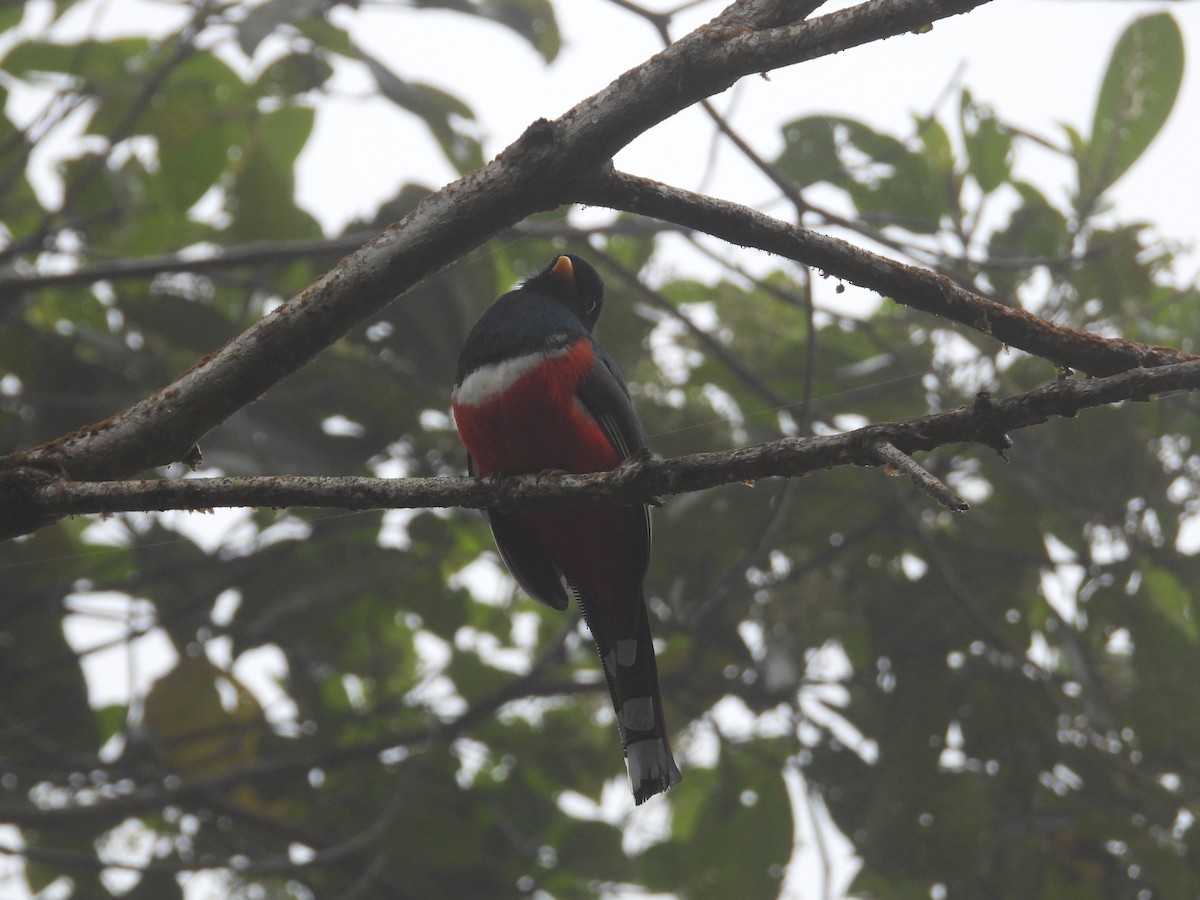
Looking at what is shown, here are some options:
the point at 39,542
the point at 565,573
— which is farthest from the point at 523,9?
the point at 39,542

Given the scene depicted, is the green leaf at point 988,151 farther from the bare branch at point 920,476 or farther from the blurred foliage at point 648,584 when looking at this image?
the bare branch at point 920,476

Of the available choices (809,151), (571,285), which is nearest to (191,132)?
(571,285)

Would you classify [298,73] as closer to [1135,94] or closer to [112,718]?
[112,718]

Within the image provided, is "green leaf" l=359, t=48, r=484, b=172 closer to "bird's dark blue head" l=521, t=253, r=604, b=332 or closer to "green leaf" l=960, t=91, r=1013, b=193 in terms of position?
"bird's dark blue head" l=521, t=253, r=604, b=332

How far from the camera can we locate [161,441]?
7.11ft

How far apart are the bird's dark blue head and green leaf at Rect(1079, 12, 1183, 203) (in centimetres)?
200

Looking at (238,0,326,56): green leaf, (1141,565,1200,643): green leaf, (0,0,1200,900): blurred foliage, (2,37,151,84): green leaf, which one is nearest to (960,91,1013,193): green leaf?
(0,0,1200,900): blurred foliage

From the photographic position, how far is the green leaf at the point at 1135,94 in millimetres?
4227

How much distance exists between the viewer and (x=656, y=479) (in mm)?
1845

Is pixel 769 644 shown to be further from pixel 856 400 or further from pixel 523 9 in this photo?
pixel 523 9

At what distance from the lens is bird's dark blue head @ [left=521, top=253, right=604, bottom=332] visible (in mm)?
3859

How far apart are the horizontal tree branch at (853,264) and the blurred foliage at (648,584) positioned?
1.96 meters

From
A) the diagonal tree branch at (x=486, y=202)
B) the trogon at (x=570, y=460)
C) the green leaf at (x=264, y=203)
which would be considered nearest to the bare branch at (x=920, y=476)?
the diagonal tree branch at (x=486, y=202)

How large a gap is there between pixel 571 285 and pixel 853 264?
2.00m
